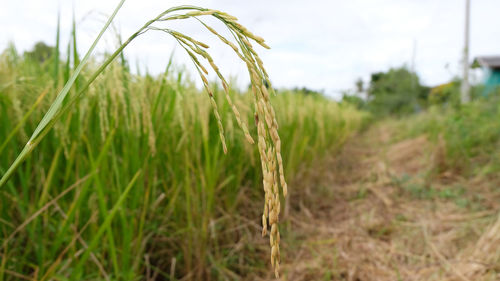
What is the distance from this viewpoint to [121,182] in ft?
3.92

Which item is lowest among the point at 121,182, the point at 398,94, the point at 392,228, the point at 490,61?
the point at 392,228

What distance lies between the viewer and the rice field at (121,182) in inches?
40.4

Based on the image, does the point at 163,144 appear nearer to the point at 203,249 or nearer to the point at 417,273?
the point at 203,249

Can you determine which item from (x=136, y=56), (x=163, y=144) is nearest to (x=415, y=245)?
(x=163, y=144)

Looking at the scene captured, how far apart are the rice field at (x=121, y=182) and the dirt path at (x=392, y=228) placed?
367 mm

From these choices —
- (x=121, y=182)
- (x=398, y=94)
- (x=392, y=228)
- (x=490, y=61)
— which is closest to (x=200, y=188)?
(x=121, y=182)

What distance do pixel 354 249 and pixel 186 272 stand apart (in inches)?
41.5

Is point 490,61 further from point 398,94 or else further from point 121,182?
point 121,182

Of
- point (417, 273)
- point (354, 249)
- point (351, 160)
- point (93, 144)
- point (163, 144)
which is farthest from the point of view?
point (351, 160)

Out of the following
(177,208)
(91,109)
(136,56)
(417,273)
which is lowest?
(417,273)

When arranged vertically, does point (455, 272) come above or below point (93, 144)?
below

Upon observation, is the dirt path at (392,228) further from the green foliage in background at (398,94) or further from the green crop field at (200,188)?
the green foliage in background at (398,94)

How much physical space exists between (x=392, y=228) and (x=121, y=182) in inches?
75.9

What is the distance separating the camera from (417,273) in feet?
5.99
